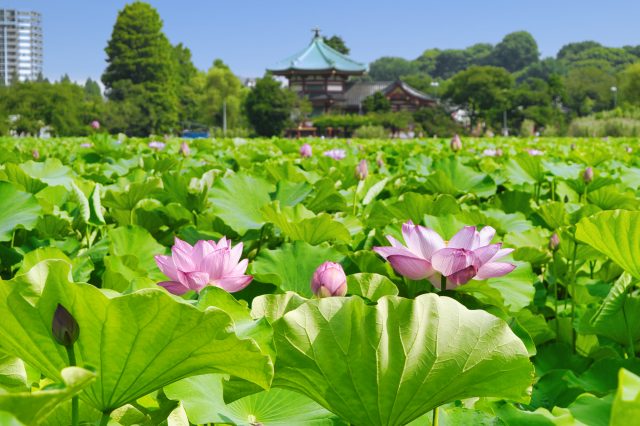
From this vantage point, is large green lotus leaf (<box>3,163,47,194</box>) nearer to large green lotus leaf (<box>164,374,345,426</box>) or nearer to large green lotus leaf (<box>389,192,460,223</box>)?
large green lotus leaf (<box>389,192,460,223</box>)

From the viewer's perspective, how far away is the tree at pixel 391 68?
81.3 m

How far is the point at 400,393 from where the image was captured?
0.46 metres

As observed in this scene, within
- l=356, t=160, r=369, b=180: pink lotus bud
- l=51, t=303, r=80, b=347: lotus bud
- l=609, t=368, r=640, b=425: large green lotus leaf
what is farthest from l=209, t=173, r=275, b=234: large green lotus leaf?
l=609, t=368, r=640, b=425: large green lotus leaf

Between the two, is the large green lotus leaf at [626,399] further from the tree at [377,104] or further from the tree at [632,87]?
the tree at [632,87]

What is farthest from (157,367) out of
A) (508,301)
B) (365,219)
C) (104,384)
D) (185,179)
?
(185,179)

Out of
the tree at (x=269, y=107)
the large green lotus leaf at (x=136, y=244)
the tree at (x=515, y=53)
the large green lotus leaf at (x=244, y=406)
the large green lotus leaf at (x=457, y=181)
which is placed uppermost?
the tree at (x=515, y=53)

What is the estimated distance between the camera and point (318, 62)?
36.2 metres

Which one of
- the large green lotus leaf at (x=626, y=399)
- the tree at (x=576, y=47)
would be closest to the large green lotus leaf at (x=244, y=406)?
the large green lotus leaf at (x=626, y=399)

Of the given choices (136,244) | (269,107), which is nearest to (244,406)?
(136,244)

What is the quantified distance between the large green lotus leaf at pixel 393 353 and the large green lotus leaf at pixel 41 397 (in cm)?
17

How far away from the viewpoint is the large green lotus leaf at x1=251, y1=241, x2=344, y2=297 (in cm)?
88

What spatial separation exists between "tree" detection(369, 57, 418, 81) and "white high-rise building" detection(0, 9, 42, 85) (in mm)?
66565

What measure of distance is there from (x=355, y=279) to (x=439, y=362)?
28cm

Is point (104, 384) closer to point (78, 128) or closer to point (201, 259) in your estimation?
point (201, 259)
